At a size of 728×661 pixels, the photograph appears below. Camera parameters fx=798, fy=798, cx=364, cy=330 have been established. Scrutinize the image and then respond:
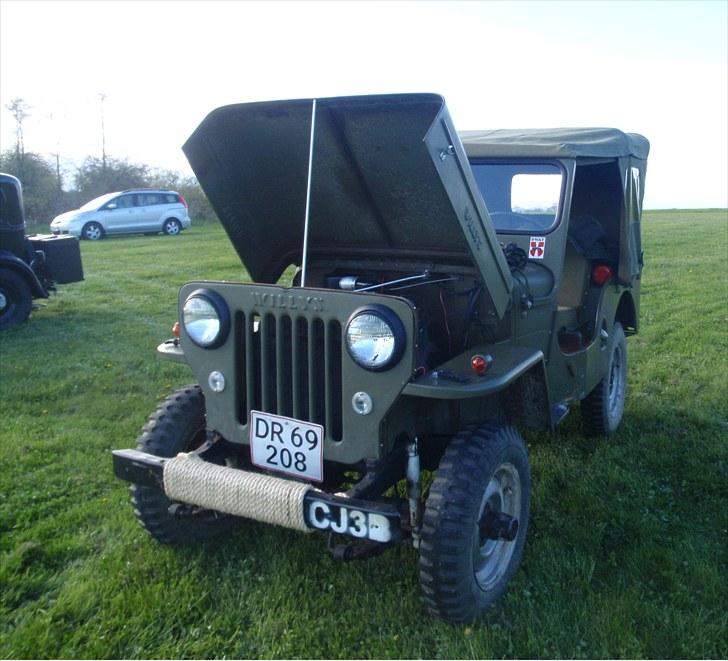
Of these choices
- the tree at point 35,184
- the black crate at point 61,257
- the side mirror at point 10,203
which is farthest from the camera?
the tree at point 35,184

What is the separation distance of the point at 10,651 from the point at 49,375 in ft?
14.5

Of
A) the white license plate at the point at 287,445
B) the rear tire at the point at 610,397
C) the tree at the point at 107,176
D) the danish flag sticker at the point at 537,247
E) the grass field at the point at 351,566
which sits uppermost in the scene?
the tree at the point at 107,176

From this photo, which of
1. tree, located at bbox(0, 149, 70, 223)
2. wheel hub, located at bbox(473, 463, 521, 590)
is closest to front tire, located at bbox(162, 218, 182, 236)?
tree, located at bbox(0, 149, 70, 223)

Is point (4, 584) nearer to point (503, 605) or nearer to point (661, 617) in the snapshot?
point (503, 605)

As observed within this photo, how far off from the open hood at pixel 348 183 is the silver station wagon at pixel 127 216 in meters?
21.0

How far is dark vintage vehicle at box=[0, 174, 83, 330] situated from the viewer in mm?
10047

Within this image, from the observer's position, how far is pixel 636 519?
418 cm

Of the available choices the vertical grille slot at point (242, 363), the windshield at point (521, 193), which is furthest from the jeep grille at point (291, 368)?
the windshield at point (521, 193)

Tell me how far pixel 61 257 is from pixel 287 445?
8.72m

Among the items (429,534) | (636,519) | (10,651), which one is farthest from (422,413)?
(10,651)

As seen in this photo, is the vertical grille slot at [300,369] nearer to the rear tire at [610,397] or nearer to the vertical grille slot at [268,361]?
the vertical grille slot at [268,361]

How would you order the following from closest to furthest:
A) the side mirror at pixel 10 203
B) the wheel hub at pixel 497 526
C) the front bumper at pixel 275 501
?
the front bumper at pixel 275 501 < the wheel hub at pixel 497 526 < the side mirror at pixel 10 203

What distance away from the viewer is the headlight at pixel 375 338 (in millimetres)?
3031

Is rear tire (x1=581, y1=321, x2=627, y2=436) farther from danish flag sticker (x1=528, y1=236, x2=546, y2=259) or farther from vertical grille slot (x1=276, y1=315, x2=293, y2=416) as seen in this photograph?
vertical grille slot (x1=276, y1=315, x2=293, y2=416)
